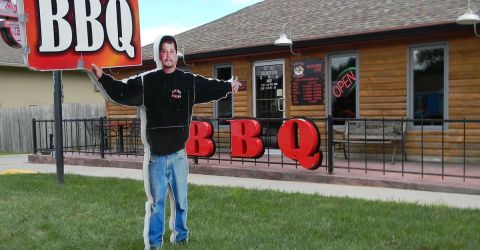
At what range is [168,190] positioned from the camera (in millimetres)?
4832

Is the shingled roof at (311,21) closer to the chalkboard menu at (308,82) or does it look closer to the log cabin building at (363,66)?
the log cabin building at (363,66)

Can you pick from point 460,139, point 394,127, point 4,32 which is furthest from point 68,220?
point 460,139

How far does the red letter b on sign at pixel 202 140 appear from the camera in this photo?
9508 mm

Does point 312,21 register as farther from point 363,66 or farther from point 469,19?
A: point 469,19

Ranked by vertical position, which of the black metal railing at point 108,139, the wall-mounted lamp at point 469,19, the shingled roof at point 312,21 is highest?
the shingled roof at point 312,21

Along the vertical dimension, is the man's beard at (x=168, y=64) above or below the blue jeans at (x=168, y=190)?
above

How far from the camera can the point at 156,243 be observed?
4.61 metres

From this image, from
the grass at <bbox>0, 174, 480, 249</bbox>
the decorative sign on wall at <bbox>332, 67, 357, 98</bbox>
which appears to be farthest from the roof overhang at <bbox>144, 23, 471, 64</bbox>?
the grass at <bbox>0, 174, 480, 249</bbox>

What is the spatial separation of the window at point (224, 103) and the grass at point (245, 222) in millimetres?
5278

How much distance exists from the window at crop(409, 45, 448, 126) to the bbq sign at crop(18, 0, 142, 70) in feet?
21.3

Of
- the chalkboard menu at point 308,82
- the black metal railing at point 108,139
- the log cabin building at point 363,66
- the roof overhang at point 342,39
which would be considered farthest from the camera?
the black metal railing at point 108,139

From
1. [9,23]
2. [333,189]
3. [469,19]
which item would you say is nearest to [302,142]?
[333,189]

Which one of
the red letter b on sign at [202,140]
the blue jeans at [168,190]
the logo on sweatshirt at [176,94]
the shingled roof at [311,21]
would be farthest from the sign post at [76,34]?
the shingled roof at [311,21]

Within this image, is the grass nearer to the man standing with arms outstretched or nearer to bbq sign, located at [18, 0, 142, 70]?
the man standing with arms outstretched
